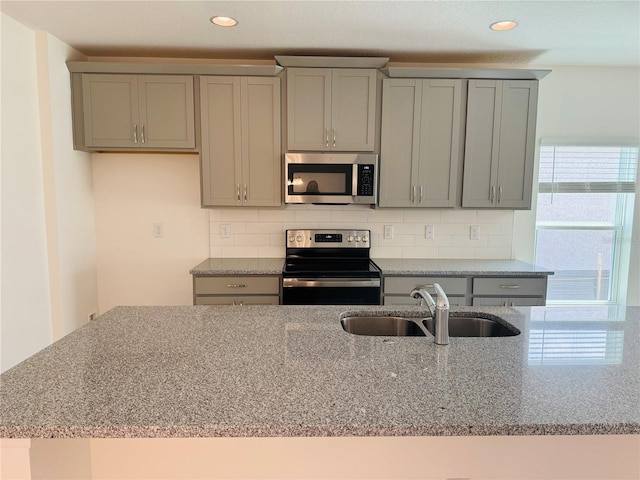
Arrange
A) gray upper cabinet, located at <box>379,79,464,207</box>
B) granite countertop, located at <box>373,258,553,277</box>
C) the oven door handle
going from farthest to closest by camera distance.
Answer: gray upper cabinet, located at <box>379,79,464,207</box>
granite countertop, located at <box>373,258,553,277</box>
the oven door handle

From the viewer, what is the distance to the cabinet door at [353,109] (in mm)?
2875

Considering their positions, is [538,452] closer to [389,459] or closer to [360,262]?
[389,459]

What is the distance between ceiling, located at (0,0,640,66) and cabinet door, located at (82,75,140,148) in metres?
0.27

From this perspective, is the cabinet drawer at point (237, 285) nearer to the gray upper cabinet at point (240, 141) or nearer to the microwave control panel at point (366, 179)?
the gray upper cabinet at point (240, 141)

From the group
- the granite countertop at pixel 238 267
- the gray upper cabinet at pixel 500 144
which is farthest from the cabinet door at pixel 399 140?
the granite countertop at pixel 238 267

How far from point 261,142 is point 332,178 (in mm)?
606

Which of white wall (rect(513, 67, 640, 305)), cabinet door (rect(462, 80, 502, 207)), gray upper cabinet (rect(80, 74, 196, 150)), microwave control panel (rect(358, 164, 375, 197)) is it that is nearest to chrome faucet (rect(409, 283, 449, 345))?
microwave control panel (rect(358, 164, 375, 197))

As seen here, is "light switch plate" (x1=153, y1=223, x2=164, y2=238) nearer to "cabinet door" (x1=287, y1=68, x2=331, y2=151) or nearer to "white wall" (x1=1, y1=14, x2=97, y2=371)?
"white wall" (x1=1, y1=14, x2=97, y2=371)

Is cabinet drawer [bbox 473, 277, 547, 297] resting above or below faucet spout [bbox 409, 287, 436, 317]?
below

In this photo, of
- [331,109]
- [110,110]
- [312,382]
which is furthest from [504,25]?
[110,110]

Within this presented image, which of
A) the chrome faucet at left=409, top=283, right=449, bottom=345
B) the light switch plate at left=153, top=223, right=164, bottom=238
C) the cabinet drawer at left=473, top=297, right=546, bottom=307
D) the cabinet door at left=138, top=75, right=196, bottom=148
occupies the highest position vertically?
the cabinet door at left=138, top=75, right=196, bottom=148

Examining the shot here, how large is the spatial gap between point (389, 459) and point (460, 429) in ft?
1.26

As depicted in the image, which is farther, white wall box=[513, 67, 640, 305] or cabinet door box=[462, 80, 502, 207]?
white wall box=[513, 67, 640, 305]

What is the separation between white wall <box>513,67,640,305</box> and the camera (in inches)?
127
